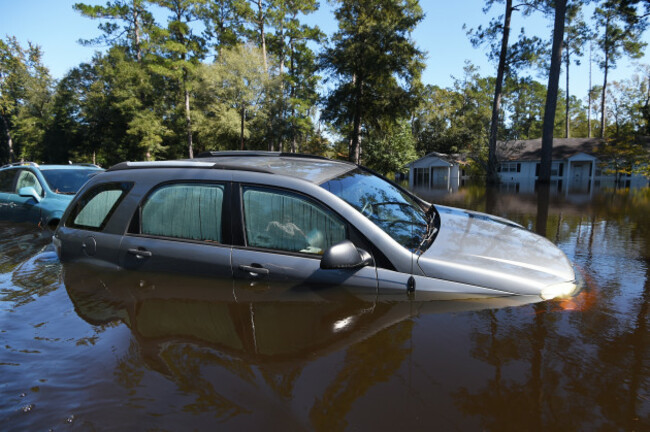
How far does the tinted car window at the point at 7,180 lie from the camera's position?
7.22 meters

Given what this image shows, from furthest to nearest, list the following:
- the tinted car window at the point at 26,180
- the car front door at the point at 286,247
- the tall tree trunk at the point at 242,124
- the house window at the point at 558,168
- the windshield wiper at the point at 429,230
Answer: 1. the house window at the point at 558,168
2. the tall tree trunk at the point at 242,124
3. the tinted car window at the point at 26,180
4. the windshield wiper at the point at 429,230
5. the car front door at the point at 286,247

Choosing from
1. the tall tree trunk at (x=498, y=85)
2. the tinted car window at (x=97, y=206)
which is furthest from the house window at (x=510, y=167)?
the tinted car window at (x=97, y=206)

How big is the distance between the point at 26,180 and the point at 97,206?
5502mm

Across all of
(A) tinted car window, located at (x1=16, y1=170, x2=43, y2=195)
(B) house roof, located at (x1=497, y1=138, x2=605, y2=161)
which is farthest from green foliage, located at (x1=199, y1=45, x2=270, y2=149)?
(B) house roof, located at (x1=497, y1=138, x2=605, y2=161)

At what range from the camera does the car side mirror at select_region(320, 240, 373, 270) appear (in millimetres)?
2230

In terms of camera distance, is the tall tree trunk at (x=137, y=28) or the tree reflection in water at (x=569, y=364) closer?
the tree reflection in water at (x=569, y=364)

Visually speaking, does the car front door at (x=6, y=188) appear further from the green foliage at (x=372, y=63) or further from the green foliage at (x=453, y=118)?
the green foliage at (x=453, y=118)

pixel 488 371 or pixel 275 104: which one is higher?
pixel 275 104

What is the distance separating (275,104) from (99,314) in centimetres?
3104

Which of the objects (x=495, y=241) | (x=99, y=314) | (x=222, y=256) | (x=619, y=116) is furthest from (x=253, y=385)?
(x=619, y=116)

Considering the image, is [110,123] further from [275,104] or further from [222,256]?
[222,256]

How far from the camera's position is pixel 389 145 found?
1586 inches

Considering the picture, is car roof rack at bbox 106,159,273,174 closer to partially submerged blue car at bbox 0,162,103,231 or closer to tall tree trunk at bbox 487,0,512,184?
partially submerged blue car at bbox 0,162,103,231

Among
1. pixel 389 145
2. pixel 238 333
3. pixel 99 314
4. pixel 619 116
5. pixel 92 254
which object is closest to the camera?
pixel 238 333
